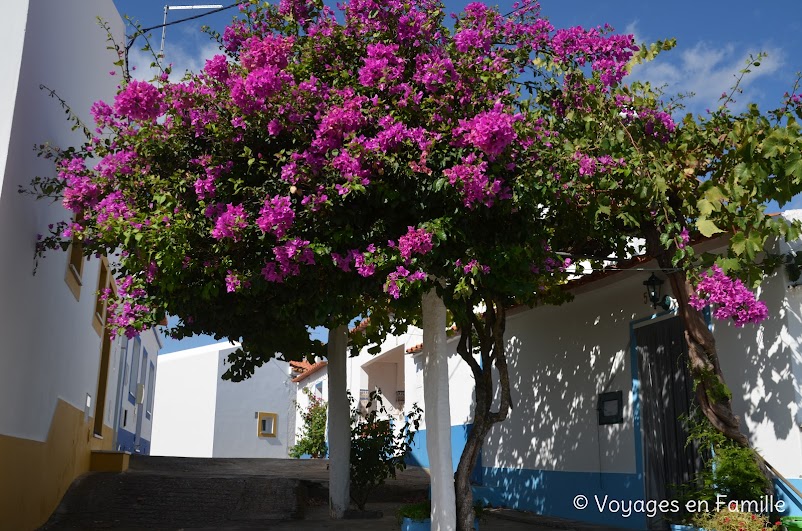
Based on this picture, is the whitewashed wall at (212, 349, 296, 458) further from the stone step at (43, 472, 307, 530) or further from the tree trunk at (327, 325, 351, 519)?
the tree trunk at (327, 325, 351, 519)

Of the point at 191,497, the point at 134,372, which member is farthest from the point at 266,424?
the point at 191,497

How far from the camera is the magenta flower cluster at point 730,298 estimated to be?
6.26 meters

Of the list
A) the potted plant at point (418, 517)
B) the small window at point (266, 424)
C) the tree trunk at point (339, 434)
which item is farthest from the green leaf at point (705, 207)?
the small window at point (266, 424)

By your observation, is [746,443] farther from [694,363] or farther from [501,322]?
[501,322]

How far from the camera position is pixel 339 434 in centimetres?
1036

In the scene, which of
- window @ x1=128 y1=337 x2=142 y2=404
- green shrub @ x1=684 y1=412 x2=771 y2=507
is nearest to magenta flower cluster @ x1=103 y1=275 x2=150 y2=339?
green shrub @ x1=684 y1=412 x2=771 y2=507

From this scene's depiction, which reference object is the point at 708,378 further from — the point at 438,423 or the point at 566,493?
the point at 566,493

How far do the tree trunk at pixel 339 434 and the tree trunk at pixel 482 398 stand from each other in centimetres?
226

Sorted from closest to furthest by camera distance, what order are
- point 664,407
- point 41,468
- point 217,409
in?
point 41,468 < point 664,407 < point 217,409

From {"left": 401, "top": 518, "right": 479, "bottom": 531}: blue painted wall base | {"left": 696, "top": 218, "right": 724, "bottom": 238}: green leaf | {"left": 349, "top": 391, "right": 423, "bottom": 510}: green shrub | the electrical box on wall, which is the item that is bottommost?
{"left": 401, "top": 518, "right": 479, "bottom": 531}: blue painted wall base

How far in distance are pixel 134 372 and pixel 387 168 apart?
51.1ft

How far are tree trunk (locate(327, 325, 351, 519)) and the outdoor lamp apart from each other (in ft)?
12.9

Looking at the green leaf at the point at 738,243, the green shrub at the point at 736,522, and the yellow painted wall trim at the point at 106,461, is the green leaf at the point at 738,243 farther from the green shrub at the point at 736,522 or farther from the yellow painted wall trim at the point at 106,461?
the yellow painted wall trim at the point at 106,461

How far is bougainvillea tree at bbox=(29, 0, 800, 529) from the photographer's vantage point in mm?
6250
